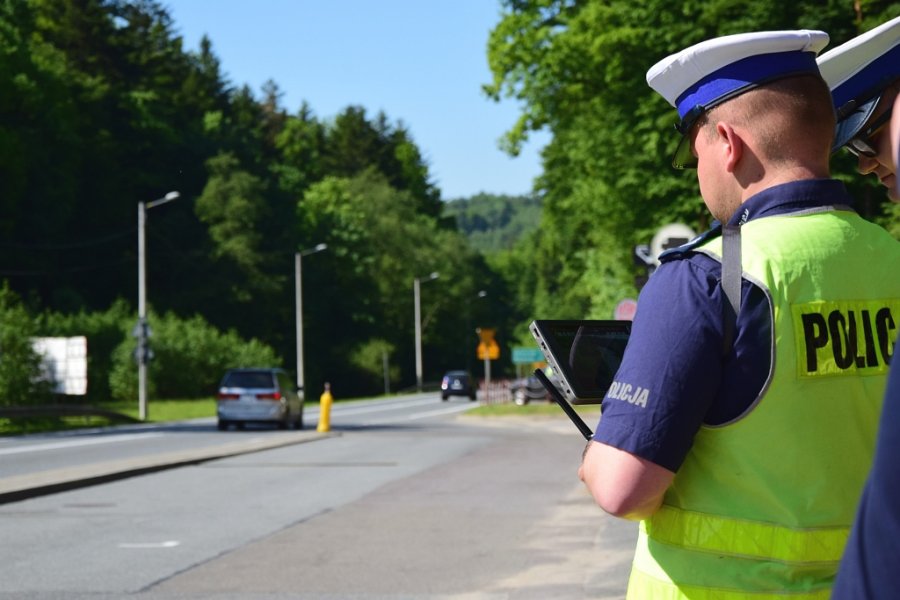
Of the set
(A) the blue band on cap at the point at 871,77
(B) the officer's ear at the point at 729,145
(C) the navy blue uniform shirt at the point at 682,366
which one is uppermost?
(A) the blue band on cap at the point at 871,77

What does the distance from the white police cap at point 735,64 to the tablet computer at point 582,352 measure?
1.45 ft

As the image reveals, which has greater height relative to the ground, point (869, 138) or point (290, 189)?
point (290, 189)

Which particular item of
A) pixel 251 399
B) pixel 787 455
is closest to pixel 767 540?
pixel 787 455

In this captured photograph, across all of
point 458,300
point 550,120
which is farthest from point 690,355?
point 458,300

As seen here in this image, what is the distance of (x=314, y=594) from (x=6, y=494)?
706 centimetres

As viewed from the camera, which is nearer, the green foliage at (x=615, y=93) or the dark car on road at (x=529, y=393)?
the green foliage at (x=615, y=93)

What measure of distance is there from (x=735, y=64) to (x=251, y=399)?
33.3m

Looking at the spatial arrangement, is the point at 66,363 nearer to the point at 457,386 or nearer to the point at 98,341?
the point at 98,341

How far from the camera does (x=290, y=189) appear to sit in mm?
104375

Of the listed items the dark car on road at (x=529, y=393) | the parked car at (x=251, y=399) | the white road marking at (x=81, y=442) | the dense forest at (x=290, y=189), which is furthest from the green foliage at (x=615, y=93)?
the white road marking at (x=81, y=442)

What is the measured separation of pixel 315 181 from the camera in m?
121

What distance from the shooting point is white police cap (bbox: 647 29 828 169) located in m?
2.62

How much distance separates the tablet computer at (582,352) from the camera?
2803 mm

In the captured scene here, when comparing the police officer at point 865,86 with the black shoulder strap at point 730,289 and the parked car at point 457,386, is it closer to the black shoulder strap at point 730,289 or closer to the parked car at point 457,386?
the black shoulder strap at point 730,289
